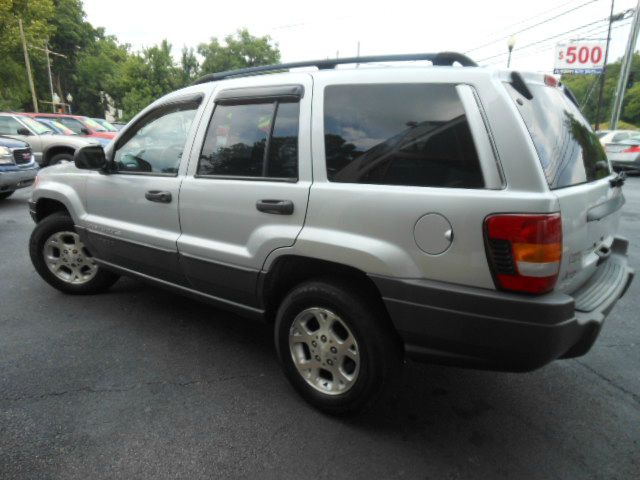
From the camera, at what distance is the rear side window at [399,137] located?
6.50 ft

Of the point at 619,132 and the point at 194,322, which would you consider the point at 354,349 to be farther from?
the point at 619,132

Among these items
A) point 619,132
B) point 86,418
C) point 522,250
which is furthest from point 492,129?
point 619,132

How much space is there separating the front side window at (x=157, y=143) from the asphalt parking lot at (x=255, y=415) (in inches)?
49.5

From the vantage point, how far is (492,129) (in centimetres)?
191

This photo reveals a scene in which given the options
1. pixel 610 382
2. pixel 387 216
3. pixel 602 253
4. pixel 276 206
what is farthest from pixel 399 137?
pixel 610 382

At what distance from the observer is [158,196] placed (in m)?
3.10

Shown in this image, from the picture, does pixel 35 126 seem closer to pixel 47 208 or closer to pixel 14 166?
pixel 14 166

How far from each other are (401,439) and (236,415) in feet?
2.95

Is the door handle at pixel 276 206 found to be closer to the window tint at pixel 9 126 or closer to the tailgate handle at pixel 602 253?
the tailgate handle at pixel 602 253

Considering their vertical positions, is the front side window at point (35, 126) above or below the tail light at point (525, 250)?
above

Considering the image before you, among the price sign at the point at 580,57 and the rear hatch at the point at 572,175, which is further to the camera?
the price sign at the point at 580,57

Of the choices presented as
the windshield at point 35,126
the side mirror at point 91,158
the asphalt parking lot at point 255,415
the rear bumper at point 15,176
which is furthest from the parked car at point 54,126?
the asphalt parking lot at point 255,415

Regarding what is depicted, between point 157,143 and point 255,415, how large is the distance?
208 cm

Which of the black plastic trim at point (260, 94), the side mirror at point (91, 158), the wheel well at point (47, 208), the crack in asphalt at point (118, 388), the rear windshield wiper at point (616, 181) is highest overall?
the black plastic trim at point (260, 94)
